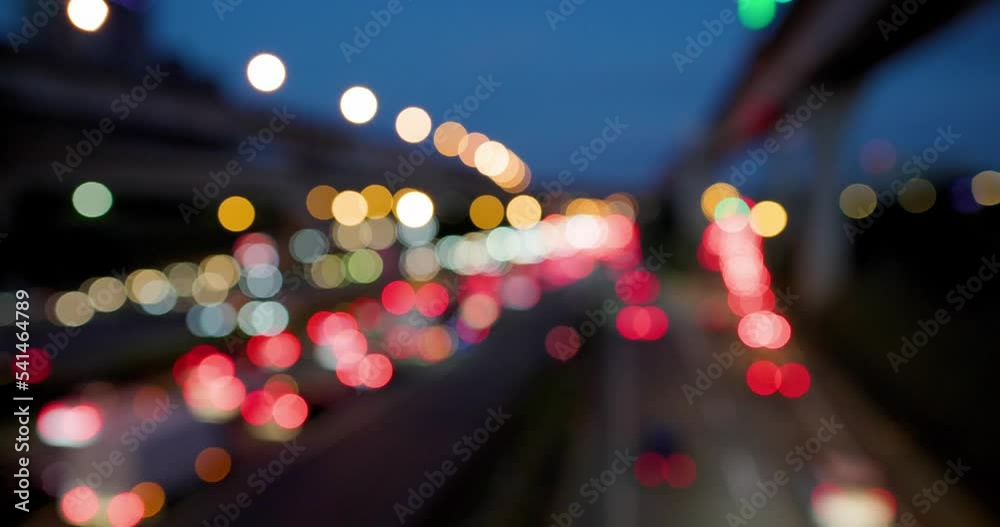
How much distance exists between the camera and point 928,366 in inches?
627

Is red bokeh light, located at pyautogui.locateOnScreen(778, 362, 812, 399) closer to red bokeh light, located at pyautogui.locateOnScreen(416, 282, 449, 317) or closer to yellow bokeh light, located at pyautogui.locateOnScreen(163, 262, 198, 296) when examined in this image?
red bokeh light, located at pyautogui.locateOnScreen(416, 282, 449, 317)

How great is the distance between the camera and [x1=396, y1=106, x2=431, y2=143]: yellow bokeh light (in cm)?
3947

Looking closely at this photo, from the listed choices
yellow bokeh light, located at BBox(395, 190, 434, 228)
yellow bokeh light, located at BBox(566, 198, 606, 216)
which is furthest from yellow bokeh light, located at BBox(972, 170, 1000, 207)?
yellow bokeh light, located at BBox(566, 198, 606, 216)

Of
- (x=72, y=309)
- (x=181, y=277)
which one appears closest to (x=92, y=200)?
(x=72, y=309)

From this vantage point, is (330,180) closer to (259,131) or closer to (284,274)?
(259,131)

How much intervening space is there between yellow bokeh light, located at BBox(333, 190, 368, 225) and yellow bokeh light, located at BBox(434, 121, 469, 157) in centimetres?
682

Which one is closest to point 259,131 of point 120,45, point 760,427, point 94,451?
point 120,45

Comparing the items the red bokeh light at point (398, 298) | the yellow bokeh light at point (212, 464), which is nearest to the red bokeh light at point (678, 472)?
the yellow bokeh light at point (212, 464)

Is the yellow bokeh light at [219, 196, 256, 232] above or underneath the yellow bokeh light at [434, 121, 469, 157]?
underneath

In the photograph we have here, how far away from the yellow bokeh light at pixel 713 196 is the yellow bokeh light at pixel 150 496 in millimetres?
50246

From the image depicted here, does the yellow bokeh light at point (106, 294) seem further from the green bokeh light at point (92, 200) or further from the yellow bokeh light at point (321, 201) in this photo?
the yellow bokeh light at point (321, 201)

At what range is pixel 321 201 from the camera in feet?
205

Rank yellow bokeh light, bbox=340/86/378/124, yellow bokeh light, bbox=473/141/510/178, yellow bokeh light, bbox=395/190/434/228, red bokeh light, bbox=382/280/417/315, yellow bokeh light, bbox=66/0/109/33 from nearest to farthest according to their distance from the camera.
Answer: yellow bokeh light, bbox=66/0/109/33, yellow bokeh light, bbox=340/86/378/124, red bokeh light, bbox=382/280/417/315, yellow bokeh light, bbox=395/190/434/228, yellow bokeh light, bbox=473/141/510/178

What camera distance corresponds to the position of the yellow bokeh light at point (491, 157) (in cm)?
7519
